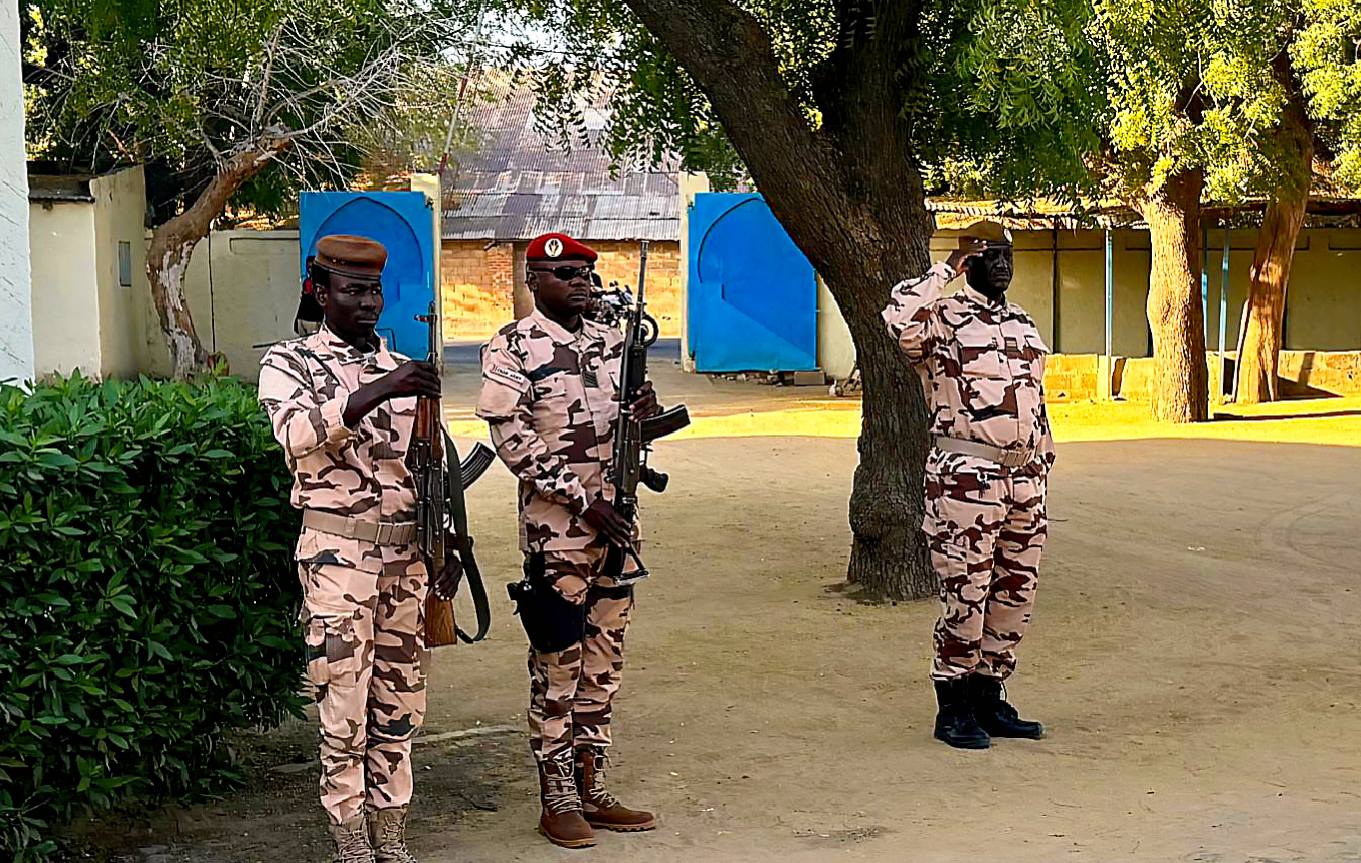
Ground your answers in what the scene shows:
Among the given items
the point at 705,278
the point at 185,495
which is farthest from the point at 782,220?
the point at 705,278

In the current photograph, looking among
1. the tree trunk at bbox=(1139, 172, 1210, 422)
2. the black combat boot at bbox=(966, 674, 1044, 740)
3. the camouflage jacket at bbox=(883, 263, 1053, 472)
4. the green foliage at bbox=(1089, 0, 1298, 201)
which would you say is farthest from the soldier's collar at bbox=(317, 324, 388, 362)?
the tree trunk at bbox=(1139, 172, 1210, 422)

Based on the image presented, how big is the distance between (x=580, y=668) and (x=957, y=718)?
5.60 feet

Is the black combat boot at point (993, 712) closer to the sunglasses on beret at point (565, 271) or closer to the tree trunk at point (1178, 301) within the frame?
the sunglasses on beret at point (565, 271)

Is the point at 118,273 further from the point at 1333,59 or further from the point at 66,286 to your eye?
the point at 1333,59

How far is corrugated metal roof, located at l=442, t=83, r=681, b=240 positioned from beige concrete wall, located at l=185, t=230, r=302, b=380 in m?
12.7

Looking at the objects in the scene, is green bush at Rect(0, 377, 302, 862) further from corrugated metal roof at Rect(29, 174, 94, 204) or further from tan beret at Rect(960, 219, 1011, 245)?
corrugated metal roof at Rect(29, 174, 94, 204)

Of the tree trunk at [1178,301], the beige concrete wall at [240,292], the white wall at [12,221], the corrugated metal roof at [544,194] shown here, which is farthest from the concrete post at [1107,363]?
the white wall at [12,221]

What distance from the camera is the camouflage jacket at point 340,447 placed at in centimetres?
415

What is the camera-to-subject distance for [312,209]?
23.0 m

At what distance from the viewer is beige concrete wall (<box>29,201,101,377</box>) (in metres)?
19.2

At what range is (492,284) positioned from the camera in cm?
3750

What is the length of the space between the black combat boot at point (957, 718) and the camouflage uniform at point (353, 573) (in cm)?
231

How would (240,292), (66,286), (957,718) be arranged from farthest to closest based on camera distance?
(240,292), (66,286), (957,718)

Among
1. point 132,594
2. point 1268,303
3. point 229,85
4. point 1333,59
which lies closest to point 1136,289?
point 1268,303
